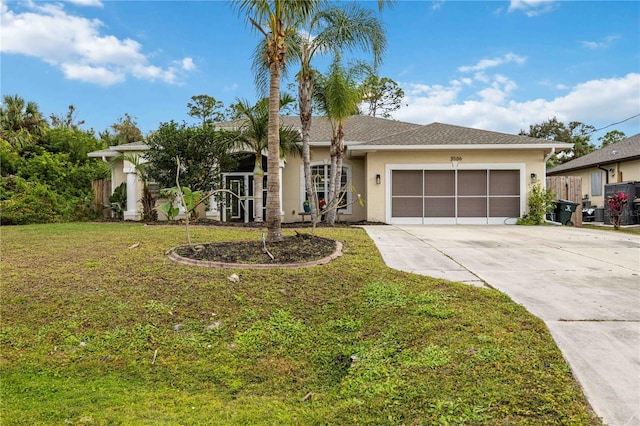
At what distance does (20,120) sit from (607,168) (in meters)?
35.4

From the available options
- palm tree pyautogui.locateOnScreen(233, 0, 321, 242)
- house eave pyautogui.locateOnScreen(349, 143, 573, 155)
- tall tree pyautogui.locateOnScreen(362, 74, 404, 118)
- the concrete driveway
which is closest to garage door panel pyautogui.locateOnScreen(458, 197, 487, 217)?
house eave pyautogui.locateOnScreen(349, 143, 573, 155)

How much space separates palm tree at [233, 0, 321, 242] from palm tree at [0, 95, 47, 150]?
74.8 feet

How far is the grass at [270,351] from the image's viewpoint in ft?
8.32

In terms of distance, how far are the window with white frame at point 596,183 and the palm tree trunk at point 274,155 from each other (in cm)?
2229

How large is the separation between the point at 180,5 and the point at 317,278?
11.8 metres

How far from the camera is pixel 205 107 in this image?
3372 cm

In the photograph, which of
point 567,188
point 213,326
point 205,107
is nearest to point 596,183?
point 567,188

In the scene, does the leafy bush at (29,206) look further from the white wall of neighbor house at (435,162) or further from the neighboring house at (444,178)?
the white wall of neighbor house at (435,162)

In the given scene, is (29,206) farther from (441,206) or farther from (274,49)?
(441,206)

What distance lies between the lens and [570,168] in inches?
953

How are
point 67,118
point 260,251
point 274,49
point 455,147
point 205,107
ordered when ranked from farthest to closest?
point 67,118 < point 205,107 < point 455,147 < point 274,49 < point 260,251

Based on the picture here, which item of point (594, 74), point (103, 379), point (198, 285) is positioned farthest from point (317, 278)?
point (594, 74)

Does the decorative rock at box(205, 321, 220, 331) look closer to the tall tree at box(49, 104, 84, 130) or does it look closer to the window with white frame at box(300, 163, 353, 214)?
the window with white frame at box(300, 163, 353, 214)

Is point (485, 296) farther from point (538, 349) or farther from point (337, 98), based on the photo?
point (337, 98)
